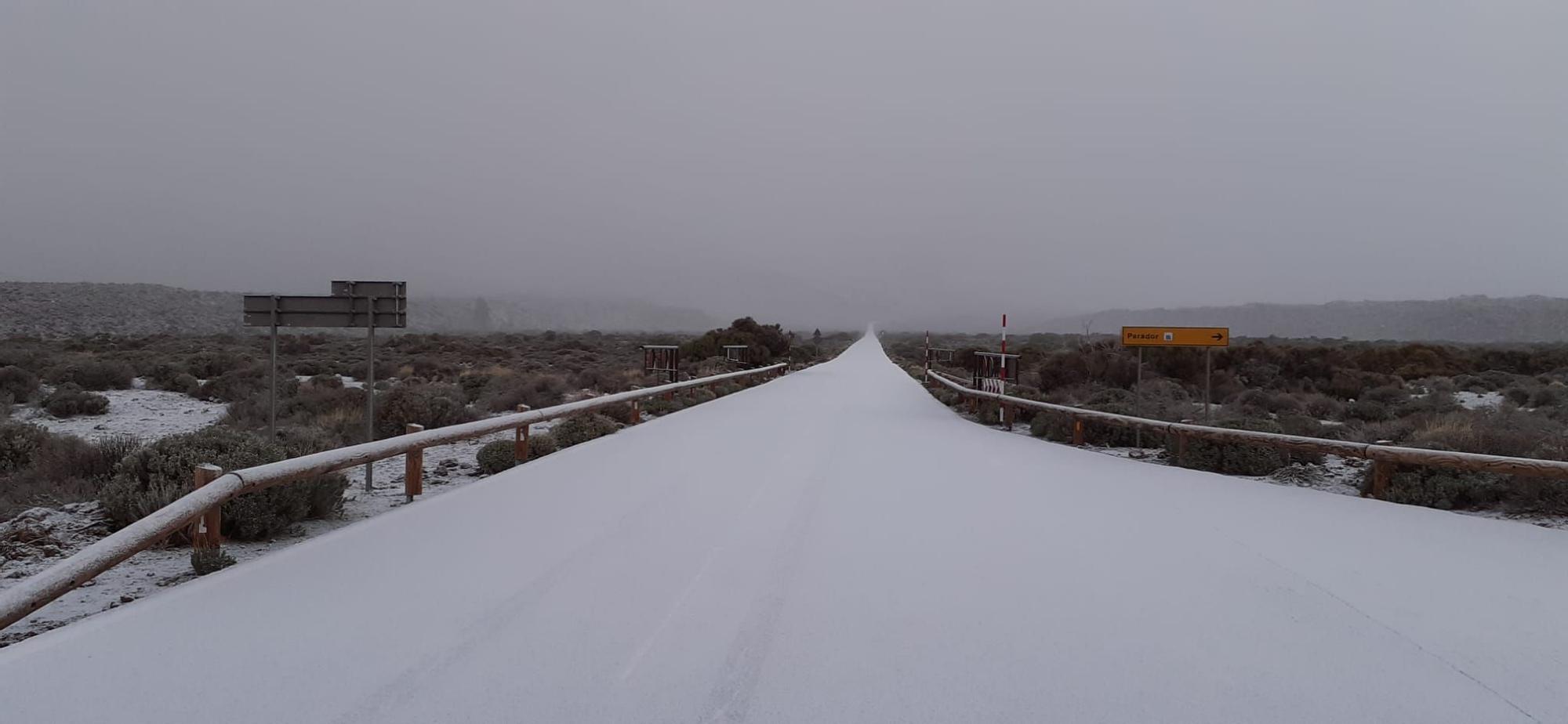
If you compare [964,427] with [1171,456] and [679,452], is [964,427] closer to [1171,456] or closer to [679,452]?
[1171,456]

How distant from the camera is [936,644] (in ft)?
12.9

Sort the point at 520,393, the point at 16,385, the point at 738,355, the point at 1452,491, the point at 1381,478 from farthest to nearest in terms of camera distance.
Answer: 1. the point at 738,355
2. the point at 520,393
3. the point at 16,385
4. the point at 1381,478
5. the point at 1452,491

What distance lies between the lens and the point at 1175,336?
14656 millimetres

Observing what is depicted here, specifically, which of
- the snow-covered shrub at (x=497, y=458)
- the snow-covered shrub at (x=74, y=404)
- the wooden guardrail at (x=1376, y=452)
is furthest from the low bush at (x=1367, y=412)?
the snow-covered shrub at (x=74, y=404)

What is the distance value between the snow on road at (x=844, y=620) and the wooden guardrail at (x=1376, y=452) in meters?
0.57

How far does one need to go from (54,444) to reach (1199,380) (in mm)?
29157

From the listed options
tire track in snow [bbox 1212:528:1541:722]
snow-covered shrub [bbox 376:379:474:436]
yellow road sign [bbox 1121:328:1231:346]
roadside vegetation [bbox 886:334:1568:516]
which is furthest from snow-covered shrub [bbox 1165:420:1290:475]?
snow-covered shrub [bbox 376:379:474:436]

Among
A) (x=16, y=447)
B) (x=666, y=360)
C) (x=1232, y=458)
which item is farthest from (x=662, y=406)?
(x=1232, y=458)

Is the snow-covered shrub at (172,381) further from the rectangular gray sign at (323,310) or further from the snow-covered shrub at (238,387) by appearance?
the rectangular gray sign at (323,310)

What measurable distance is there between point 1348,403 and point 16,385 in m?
31.8

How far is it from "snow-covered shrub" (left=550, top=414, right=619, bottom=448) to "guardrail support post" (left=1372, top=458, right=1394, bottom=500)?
10.4 metres

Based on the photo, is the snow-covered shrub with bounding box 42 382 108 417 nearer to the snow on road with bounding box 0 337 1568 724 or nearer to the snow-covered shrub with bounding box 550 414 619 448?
the snow-covered shrub with bounding box 550 414 619 448

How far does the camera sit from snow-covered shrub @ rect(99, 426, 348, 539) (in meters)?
6.32

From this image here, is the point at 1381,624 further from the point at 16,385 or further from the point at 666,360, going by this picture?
the point at 16,385
